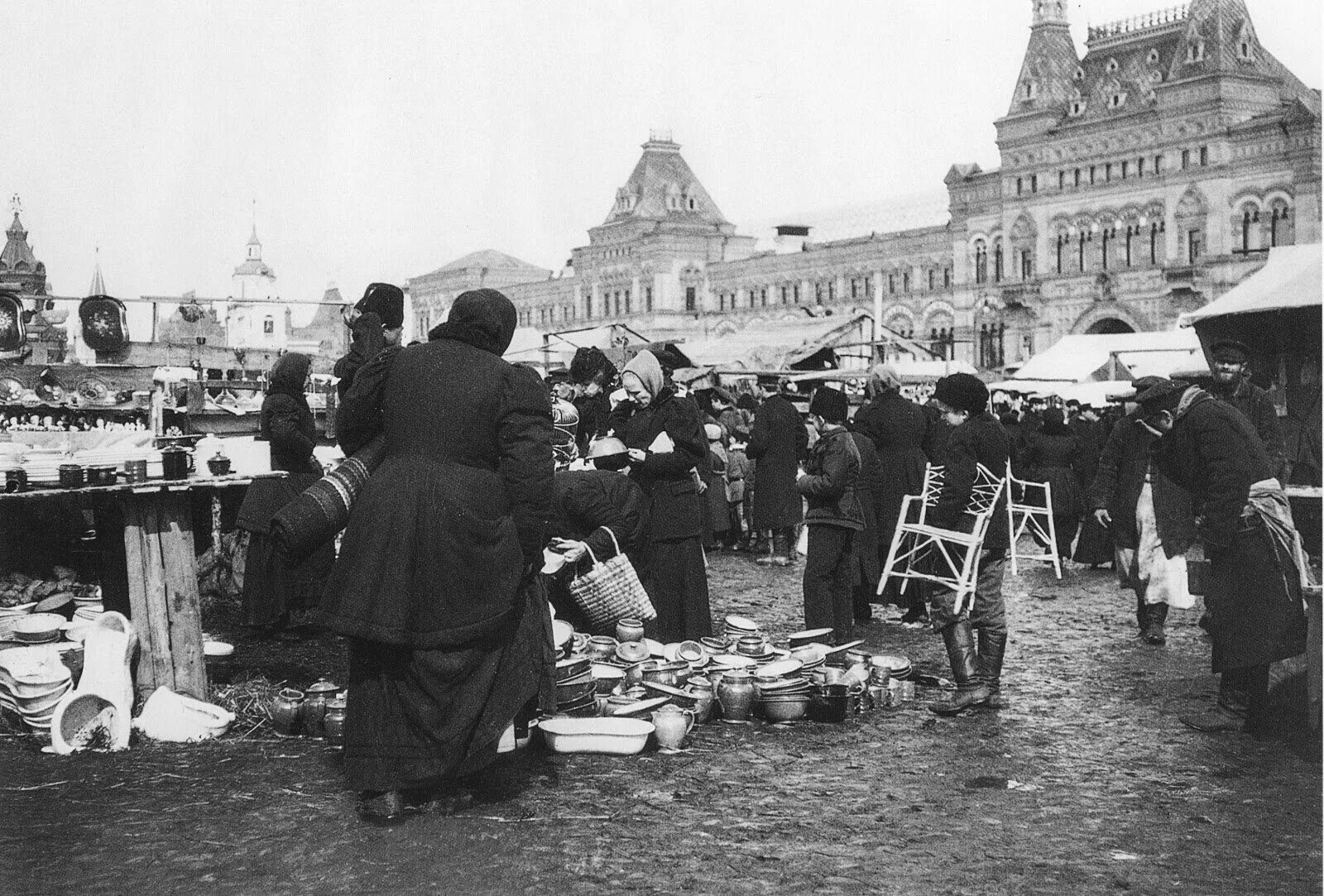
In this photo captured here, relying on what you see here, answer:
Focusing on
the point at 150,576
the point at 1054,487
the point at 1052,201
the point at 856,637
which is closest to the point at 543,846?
the point at 150,576

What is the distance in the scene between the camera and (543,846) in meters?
4.07

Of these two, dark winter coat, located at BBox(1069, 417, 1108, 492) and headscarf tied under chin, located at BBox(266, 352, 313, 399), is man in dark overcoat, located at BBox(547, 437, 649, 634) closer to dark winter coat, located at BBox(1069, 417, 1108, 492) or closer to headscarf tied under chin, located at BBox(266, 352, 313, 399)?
headscarf tied under chin, located at BBox(266, 352, 313, 399)

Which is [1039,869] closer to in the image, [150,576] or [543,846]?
[543,846]

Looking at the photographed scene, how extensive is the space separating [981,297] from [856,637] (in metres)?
43.7

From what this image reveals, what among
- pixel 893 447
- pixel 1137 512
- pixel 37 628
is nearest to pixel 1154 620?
pixel 1137 512

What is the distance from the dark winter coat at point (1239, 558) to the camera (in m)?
5.60

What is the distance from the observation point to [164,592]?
18.3ft

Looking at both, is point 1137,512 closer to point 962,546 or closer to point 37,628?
point 962,546

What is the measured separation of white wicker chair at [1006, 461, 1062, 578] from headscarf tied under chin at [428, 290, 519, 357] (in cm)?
633

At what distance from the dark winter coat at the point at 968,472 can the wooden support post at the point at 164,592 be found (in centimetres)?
332

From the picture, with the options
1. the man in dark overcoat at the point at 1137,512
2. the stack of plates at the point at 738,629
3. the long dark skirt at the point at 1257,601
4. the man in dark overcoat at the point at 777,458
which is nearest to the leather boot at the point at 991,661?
the long dark skirt at the point at 1257,601

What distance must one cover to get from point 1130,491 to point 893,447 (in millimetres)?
1588

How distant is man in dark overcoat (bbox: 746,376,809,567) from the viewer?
1102 centimetres

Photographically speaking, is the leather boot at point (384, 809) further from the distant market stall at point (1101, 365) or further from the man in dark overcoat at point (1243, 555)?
the distant market stall at point (1101, 365)
